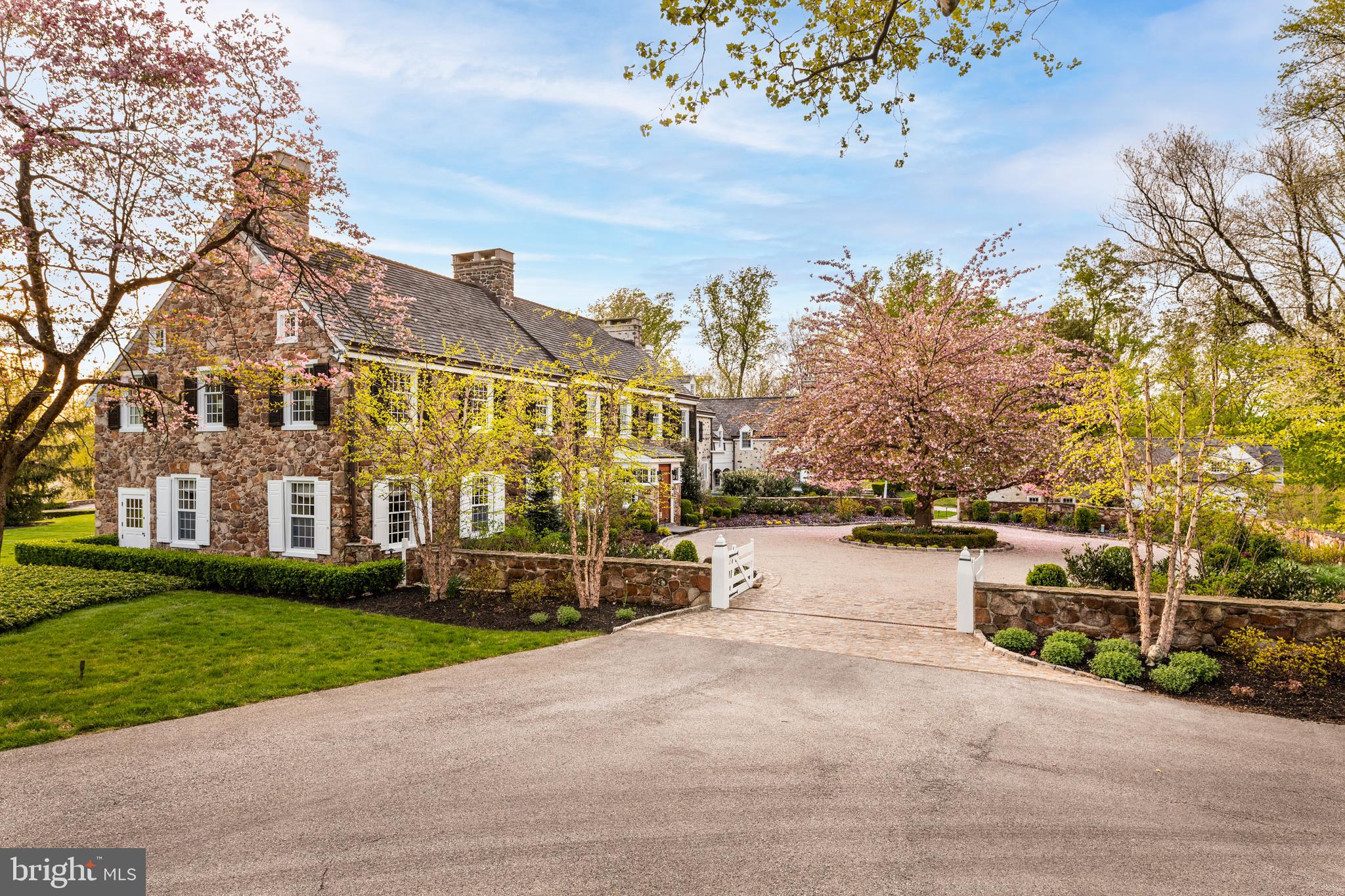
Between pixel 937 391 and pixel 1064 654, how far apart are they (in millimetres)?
14076

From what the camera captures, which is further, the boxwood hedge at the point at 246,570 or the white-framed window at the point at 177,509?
the white-framed window at the point at 177,509

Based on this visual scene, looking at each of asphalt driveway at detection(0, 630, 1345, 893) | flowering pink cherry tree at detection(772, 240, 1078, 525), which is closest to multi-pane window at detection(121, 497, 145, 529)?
asphalt driveway at detection(0, 630, 1345, 893)

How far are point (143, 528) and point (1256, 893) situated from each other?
23.4 meters

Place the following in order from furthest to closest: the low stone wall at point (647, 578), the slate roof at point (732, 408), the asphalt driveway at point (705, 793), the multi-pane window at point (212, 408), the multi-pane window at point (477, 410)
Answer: the slate roof at point (732, 408) < the multi-pane window at point (212, 408) < the multi-pane window at point (477, 410) < the low stone wall at point (647, 578) < the asphalt driveway at point (705, 793)

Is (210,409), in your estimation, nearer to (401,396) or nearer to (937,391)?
(401,396)

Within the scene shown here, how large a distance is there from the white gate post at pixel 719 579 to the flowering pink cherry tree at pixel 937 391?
11.3 metres

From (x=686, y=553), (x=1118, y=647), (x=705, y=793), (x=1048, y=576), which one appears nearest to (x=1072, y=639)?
(x=1118, y=647)

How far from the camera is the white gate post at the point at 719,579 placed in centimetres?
1282

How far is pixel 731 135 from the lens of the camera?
1051cm

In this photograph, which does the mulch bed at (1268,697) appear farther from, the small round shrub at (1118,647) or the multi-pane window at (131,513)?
the multi-pane window at (131,513)

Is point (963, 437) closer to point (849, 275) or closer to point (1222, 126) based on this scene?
point (849, 275)

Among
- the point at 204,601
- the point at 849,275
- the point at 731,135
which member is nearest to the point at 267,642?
the point at 204,601

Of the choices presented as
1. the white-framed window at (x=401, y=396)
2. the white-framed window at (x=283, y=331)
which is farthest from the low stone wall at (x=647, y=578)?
the white-framed window at (x=283, y=331)

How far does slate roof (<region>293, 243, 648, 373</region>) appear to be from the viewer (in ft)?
53.4
